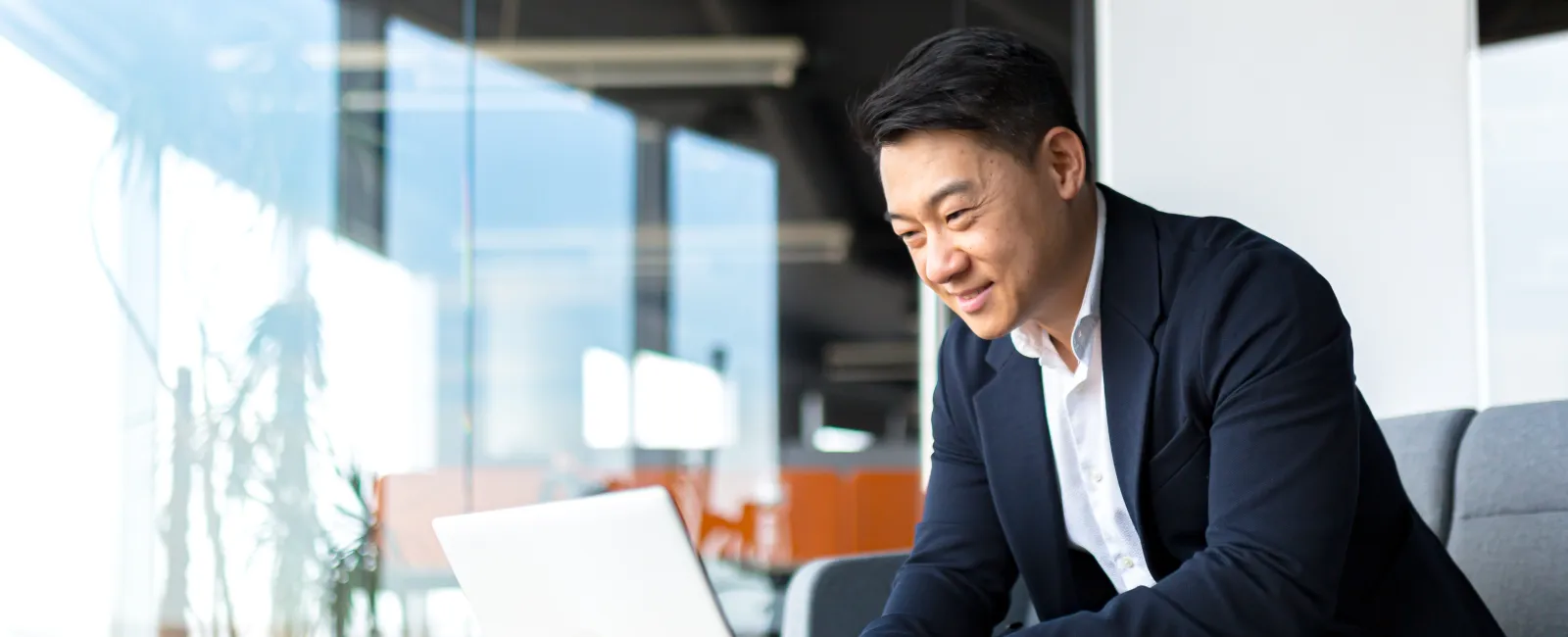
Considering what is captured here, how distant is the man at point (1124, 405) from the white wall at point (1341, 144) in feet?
4.39

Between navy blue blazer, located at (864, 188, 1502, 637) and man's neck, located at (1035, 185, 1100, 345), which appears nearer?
navy blue blazer, located at (864, 188, 1502, 637)

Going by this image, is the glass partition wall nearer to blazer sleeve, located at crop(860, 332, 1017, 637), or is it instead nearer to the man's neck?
blazer sleeve, located at crop(860, 332, 1017, 637)

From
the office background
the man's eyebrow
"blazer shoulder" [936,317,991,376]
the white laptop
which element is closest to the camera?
the white laptop

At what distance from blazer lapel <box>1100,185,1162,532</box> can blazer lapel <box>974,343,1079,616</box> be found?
0.09 meters

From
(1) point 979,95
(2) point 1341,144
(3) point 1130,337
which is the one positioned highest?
(2) point 1341,144

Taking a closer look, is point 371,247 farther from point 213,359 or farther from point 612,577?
point 612,577

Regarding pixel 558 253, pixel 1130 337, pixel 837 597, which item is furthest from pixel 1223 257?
pixel 558 253

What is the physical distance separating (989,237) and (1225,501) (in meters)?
0.30

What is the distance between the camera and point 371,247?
4.41m

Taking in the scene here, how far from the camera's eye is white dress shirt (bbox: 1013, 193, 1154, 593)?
4.40 feet

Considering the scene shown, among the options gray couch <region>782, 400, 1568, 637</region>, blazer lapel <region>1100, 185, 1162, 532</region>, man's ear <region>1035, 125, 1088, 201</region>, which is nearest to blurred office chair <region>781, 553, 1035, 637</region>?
gray couch <region>782, 400, 1568, 637</region>

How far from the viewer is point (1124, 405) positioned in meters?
1.29

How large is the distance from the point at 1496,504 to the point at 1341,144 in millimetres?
1162

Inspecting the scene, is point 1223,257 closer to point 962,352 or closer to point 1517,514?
point 962,352
